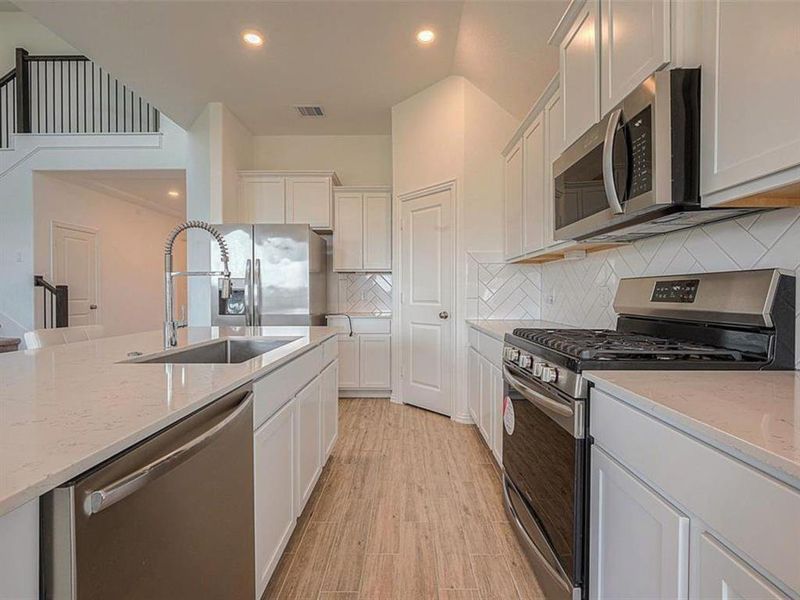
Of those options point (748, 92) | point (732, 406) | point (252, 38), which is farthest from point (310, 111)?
point (732, 406)

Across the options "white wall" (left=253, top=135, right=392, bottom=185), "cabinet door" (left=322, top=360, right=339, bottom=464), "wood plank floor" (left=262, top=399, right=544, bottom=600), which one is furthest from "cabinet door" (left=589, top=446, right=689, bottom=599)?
"white wall" (left=253, top=135, right=392, bottom=185)

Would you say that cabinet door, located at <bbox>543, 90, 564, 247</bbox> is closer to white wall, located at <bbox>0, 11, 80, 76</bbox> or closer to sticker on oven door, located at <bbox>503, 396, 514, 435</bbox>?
sticker on oven door, located at <bbox>503, 396, 514, 435</bbox>

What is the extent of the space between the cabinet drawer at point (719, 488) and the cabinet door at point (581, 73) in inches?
52.8

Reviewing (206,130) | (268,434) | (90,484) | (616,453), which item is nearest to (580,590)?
(616,453)

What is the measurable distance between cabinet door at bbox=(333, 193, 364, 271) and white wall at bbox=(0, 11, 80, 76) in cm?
468

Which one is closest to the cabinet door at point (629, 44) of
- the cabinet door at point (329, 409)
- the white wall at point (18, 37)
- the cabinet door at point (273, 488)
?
the cabinet door at point (273, 488)

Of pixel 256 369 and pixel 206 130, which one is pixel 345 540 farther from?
pixel 206 130

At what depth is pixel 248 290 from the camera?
13.3 feet

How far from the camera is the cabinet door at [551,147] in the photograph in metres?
2.24

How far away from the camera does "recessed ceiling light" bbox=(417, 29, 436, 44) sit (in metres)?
3.26

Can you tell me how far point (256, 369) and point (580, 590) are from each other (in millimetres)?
1165

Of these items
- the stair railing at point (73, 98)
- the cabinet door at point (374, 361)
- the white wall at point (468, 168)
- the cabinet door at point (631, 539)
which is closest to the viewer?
the cabinet door at point (631, 539)

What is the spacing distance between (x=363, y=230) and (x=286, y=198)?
0.93 meters

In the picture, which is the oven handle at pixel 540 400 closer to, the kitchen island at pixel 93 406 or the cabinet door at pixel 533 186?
the kitchen island at pixel 93 406
